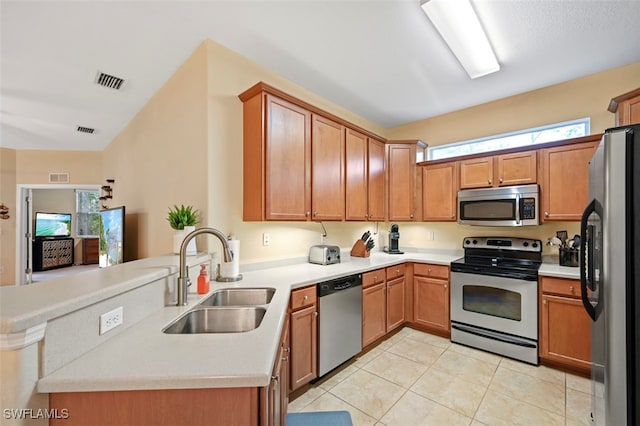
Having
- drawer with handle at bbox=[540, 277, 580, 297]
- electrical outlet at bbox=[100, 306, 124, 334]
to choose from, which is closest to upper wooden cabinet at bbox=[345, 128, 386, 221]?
drawer with handle at bbox=[540, 277, 580, 297]

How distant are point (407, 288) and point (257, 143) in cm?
249

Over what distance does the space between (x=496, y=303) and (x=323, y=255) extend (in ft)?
6.08

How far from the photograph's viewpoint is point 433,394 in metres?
2.13

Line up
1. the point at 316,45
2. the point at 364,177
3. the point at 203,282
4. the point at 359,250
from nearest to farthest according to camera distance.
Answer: the point at 203,282, the point at 316,45, the point at 364,177, the point at 359,250

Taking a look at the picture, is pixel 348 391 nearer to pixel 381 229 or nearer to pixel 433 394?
pixel 433 394

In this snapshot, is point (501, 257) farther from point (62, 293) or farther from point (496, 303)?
point (62, 293)

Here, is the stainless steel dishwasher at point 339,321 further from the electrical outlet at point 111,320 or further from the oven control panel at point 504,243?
the oven control panel at point 504,243

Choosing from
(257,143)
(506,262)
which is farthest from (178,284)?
(506,262)

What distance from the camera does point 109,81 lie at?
282 centimetres

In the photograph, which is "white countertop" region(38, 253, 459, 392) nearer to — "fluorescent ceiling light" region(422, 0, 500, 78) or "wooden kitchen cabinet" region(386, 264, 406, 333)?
"wooden kitchen cabinet" region(386, 264, 406, 333)

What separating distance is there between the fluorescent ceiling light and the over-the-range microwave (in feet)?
4.16

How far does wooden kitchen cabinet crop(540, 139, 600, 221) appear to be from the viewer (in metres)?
2.54

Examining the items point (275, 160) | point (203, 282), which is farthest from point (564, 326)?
point (203, 282)

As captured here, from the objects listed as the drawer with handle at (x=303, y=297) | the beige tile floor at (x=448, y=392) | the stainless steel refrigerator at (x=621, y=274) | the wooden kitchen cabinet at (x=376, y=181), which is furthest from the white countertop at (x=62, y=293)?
the wooden kitchen cabinet at (x=376, y=181)
